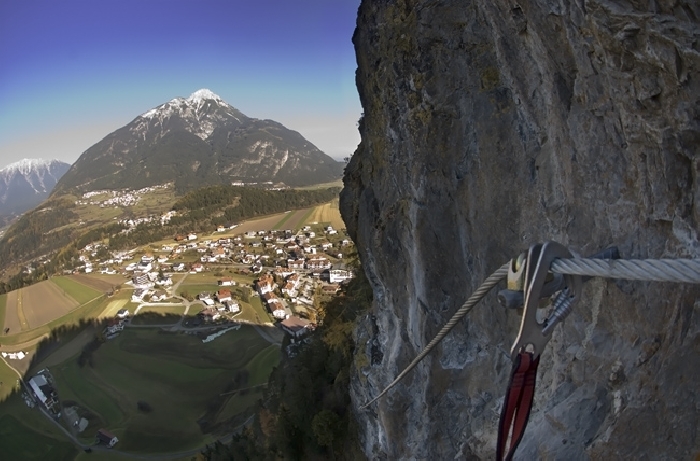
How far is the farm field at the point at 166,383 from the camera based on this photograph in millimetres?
30141

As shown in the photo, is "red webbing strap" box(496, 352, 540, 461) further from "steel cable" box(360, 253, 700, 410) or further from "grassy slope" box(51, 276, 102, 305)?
"grassy slope" box(51, 276, 102, 305)

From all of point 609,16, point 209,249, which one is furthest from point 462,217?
point 209,249

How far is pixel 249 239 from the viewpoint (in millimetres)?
85438

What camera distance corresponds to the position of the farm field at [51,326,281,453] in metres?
30.1

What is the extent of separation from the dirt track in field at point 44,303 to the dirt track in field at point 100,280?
11.8ft

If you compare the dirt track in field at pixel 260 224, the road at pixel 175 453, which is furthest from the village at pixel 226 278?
the dirt track in field at pixel 260 224

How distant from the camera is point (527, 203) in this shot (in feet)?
22.8

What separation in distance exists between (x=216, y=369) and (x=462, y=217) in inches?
1333

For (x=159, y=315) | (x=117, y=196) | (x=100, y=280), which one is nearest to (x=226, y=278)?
(x=159, y=315)

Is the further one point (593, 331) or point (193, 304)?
point (193, 304)

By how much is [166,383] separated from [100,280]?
3949 cm

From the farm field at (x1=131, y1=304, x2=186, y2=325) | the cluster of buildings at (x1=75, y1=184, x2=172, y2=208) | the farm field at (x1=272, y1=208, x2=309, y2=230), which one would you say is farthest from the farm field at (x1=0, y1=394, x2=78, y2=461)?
the cluster of buildings at (x1=75, y1=184, x2=172, y2=208)

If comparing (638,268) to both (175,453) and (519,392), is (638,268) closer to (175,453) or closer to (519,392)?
(519,392)

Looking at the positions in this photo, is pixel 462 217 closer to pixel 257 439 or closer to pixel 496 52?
pixel 496 52
